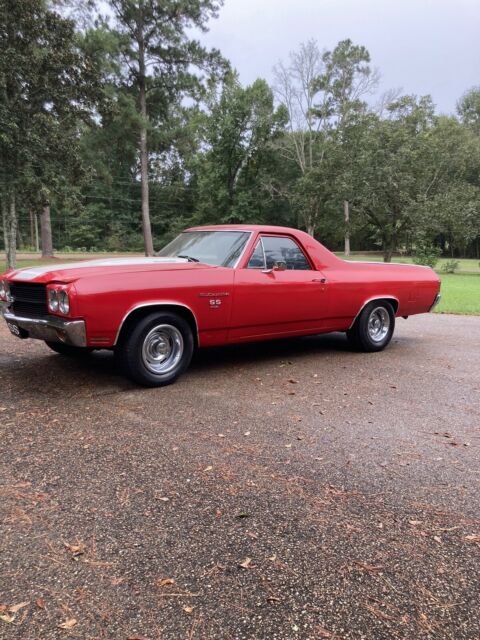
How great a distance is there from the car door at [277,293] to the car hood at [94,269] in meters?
0.55

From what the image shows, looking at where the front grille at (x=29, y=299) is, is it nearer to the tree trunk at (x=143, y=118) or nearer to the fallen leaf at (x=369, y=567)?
the fallen leaf at (x=369, y=567)

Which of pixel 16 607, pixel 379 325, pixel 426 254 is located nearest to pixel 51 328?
pixel 16 607

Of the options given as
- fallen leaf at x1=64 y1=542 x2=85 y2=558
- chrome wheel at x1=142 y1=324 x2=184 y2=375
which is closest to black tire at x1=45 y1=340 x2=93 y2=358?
chrome wheel at x1=142 y1=324 x2=184 y2=375

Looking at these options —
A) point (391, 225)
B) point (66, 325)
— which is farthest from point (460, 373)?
point (391, 225)

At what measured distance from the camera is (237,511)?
2490 mm

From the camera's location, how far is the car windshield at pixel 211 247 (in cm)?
517

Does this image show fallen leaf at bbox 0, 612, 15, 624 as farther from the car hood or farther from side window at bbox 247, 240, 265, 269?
side window at bbox 247, 240, 265, 269

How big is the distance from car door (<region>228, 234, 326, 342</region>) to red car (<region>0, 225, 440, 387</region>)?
0.04ft

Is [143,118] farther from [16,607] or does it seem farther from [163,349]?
[16,607]

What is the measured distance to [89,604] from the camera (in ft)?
5.99

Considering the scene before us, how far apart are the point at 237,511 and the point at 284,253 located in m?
3.67

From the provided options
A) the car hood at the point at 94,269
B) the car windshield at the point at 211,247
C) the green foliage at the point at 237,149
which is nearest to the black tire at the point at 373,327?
the car windshield at the point at 211,247

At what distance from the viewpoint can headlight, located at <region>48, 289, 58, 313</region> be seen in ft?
13.4

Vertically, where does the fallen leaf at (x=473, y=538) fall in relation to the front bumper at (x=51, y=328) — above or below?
below
